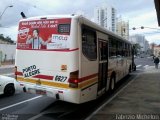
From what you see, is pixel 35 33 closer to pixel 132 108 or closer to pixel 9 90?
pixel 9 90

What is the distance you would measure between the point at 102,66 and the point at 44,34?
113 inches

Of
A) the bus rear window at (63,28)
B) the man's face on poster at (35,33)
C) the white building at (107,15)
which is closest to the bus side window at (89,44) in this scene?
the bus rear window at (63,28)

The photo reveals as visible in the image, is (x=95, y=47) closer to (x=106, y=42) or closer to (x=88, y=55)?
(x=88, y=55)

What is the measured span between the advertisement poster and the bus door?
211 centimetres

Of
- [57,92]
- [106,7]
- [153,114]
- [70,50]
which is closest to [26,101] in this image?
[57,92]

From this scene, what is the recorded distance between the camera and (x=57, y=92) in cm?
880

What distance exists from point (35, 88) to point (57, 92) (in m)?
0.93

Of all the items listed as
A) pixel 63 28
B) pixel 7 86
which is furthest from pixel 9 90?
pixel 63 28

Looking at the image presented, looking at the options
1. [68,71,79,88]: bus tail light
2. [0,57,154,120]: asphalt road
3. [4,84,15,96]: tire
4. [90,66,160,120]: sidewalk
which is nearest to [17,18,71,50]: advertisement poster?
[68,71,79,88]: bus tail light

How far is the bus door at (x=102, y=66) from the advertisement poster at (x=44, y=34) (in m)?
2.11

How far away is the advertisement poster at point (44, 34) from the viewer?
348 inches

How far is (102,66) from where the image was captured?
1106 centimetres

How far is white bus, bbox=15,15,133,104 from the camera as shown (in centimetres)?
866

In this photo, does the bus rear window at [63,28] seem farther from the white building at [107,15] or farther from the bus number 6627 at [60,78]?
the white building at [107,15]
